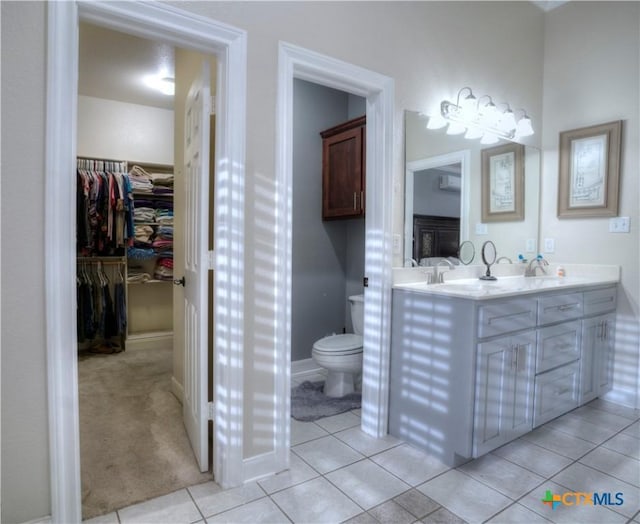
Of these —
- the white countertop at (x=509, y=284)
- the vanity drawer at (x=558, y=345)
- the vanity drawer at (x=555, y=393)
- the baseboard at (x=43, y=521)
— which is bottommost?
the baseboard at (x=43, y=521)

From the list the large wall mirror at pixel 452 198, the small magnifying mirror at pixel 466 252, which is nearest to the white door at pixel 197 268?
the large wall mirror at pixel 452 198

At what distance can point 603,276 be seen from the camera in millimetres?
2951

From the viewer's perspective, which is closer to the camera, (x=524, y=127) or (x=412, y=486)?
(x=412, y=486)

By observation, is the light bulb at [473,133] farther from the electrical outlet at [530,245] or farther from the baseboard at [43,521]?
A: the baseboard at [43,521]

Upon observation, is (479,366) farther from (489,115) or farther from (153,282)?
(153,282)

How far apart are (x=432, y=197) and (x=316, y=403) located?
165cm

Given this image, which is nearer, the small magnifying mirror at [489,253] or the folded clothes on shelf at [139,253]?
the small magnifying mirror at [489,253]

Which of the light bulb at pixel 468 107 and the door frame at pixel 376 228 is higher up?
the light bulb at pixel 468 107

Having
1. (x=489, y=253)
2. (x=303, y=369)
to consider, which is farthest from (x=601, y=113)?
(x=303, y=369)

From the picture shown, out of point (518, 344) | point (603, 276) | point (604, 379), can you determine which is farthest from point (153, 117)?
point (604, 379)

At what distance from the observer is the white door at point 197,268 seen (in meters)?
1.91

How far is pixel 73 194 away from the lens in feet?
4.88

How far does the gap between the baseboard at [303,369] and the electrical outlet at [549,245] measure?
2.11 m

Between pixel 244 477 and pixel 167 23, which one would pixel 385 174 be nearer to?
pixel 167 23
